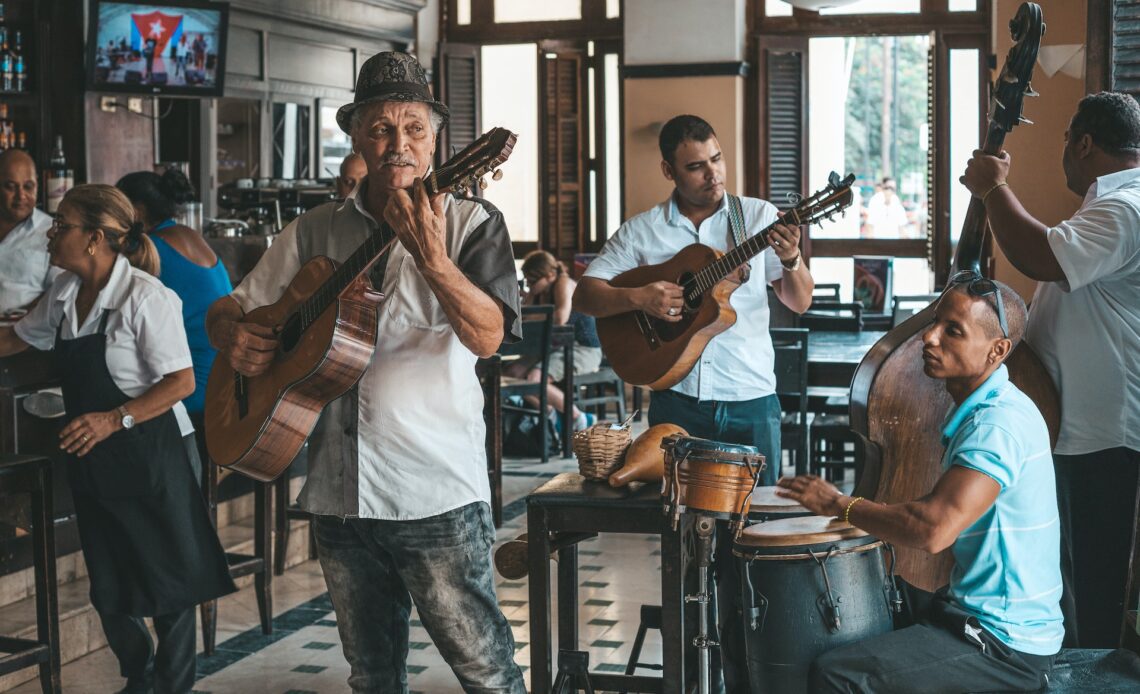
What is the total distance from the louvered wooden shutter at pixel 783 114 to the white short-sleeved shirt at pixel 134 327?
8.06 metres

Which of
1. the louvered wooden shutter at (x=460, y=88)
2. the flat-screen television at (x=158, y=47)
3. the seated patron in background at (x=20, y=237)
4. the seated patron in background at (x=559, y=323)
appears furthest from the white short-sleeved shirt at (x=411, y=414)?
the louvered wooden shutter at (x=460, y=88)

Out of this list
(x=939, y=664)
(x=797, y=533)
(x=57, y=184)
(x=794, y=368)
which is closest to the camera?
(x=939, y=664)

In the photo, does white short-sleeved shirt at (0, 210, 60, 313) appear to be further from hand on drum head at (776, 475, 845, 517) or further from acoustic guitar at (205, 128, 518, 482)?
hand on drum head at (776, 475, 845, 517)

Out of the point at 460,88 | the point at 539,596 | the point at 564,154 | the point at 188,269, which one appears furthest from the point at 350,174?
the point at 460,88

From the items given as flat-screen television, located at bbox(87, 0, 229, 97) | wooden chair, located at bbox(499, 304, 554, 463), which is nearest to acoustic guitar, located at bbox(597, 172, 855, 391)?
wooden chair, located at bbox(499, 304, 554, 463)

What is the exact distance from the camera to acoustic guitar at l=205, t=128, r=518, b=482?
7.97 ft

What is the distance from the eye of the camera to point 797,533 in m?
2.75

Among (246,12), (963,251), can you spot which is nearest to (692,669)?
(963,251)

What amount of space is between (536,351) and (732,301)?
4093 mm

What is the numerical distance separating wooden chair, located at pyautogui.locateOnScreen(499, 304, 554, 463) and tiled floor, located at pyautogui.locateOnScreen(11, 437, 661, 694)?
196cm

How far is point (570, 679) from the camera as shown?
3.29m

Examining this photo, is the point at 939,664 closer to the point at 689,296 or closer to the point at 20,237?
the point at 689,296

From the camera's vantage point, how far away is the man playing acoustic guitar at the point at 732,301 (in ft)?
12.4

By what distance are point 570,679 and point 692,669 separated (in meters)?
0.36
